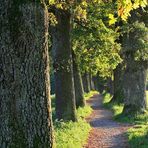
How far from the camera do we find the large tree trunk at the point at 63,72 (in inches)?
822

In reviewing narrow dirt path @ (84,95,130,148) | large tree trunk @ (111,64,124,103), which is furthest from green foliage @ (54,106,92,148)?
large tree trunk @ (111,64,124,103)

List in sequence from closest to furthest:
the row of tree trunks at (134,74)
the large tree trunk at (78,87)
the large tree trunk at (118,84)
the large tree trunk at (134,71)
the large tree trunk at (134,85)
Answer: the large tree trunk at (134,71), the row of tree trunks at (134,74), the large tree trunk at (134,85), the large tree trunk at (78,87), the large tree trunk at (118,84)

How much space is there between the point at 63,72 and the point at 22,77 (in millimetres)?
13159

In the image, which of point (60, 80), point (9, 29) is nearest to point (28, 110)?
point (9, 29)

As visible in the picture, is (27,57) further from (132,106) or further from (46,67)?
(132,106)

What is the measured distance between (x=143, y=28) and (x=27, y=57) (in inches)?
694

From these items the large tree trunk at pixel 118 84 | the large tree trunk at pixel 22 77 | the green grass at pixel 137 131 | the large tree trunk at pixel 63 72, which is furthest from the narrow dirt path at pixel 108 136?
the large tree trunk at pixel 118 84

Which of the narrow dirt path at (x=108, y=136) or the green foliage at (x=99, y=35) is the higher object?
the green foliage at (x=99, y=35)

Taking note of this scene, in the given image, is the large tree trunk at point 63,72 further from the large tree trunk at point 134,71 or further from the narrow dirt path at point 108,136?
the large tree trunk at point 134,71

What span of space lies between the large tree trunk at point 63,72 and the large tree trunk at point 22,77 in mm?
12861

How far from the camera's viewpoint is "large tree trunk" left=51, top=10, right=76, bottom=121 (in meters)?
20.9

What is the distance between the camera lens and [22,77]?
783cm

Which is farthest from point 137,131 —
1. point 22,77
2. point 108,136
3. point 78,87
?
point 78,87

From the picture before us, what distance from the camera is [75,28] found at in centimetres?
Result: 2627
